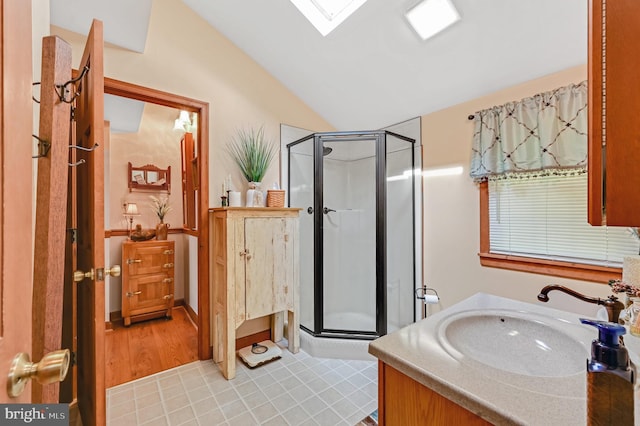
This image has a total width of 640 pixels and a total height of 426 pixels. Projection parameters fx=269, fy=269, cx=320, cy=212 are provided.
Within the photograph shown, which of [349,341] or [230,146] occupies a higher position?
[230,146]

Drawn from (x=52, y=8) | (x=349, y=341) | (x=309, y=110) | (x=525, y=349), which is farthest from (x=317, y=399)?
(x=52, y=8)

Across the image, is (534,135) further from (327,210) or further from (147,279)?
(147,279)

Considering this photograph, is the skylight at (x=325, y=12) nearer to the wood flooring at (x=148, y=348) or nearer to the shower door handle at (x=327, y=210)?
the shower door handle at (x=327, y=210)

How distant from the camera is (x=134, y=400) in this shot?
1751 millimetres

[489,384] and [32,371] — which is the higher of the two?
[32,371]

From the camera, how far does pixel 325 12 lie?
211 cm

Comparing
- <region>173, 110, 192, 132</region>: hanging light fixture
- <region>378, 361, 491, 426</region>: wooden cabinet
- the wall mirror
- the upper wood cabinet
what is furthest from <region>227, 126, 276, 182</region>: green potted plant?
the upper wood cabinet

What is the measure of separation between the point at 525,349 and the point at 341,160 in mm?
2044

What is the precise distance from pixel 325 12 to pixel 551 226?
230cm

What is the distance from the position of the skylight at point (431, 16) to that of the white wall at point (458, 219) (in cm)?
65

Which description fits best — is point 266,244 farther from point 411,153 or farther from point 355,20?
point 355,20

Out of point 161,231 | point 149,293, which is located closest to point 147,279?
point 149,293

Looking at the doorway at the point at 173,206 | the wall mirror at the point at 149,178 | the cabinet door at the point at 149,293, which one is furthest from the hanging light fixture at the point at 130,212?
the cabinet door at the point at 149,293

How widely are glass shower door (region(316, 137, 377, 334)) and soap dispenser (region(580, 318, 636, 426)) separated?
2074 mm
